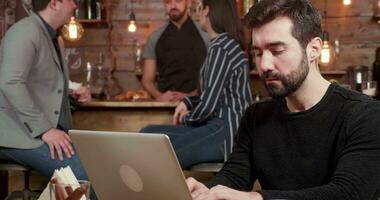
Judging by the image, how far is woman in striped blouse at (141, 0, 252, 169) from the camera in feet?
8.37

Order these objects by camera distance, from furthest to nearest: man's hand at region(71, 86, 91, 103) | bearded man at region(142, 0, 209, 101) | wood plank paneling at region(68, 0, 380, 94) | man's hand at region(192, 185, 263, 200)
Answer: wood plank paneling at region(68, 0, 380, 94) < bearded man at region(142, 0, 209, 101) < man's hand at region(71, 86, 91, 103) < man's hand at region(192, 185, 263, 200)

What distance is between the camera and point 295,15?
4.69 ft

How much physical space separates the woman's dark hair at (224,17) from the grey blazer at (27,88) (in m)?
0.80

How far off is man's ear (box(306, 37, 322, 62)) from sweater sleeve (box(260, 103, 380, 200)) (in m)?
0.19

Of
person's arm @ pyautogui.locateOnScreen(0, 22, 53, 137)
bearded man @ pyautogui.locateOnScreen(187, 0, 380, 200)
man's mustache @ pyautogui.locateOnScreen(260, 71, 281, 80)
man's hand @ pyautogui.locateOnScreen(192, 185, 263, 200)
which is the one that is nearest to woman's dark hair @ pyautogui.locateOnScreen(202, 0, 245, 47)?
person's arm @ pyautogui.locateOnScreen(0, 22, 53, 137)

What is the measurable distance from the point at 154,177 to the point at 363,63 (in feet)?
14.8

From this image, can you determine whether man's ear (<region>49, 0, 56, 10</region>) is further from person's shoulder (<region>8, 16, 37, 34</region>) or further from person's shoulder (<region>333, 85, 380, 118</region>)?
person's shoulder (<region>333, 85, 380, 118</region>)

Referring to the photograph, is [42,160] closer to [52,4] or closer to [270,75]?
[52,4]

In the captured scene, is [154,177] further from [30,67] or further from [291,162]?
[30,67]

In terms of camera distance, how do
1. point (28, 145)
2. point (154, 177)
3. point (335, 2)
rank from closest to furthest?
point (154, 177)
point (28, 145)
point (335, 2)

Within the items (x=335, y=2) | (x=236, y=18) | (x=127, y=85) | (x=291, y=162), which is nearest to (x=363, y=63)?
(x=335, y=2)

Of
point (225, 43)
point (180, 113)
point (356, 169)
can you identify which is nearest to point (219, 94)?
point (225, 43)

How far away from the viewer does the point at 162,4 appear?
214 inches

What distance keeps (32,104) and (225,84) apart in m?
0.88
